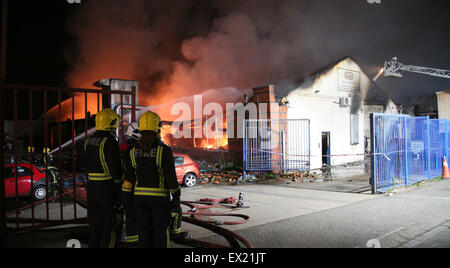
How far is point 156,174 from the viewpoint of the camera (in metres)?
3.61

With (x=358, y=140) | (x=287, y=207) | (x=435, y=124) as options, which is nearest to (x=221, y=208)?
(x=287, y=207)

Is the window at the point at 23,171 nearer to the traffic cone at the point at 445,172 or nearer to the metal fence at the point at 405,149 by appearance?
the metal fence at the point at 405,149

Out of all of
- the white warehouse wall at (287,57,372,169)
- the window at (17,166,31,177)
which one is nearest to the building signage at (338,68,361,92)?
the white warehouse wall at (287,57,372,169)

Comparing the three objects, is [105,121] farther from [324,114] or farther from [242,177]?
[324,114]

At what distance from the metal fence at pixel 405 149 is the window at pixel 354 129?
5405 millimetres

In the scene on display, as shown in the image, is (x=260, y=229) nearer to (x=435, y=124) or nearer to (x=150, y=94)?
(x=435, y=124)

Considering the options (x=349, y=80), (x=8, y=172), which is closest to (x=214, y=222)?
(x=8, y=172)

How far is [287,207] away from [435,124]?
8315 mm

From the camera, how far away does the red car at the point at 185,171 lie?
10922mm

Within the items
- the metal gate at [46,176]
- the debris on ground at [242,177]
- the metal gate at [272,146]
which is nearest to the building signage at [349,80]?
the metal gate at [272,146]

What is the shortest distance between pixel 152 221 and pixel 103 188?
0.87 metres

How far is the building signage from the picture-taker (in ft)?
56.2

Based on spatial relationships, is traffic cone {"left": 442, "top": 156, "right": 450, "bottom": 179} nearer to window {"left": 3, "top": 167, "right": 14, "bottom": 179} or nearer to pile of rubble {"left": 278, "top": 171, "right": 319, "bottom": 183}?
pile of rubble {"left": 278, "top": 171, "right": 319, "bottom": 183}

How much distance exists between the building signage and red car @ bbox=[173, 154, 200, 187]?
10089 millimetres
